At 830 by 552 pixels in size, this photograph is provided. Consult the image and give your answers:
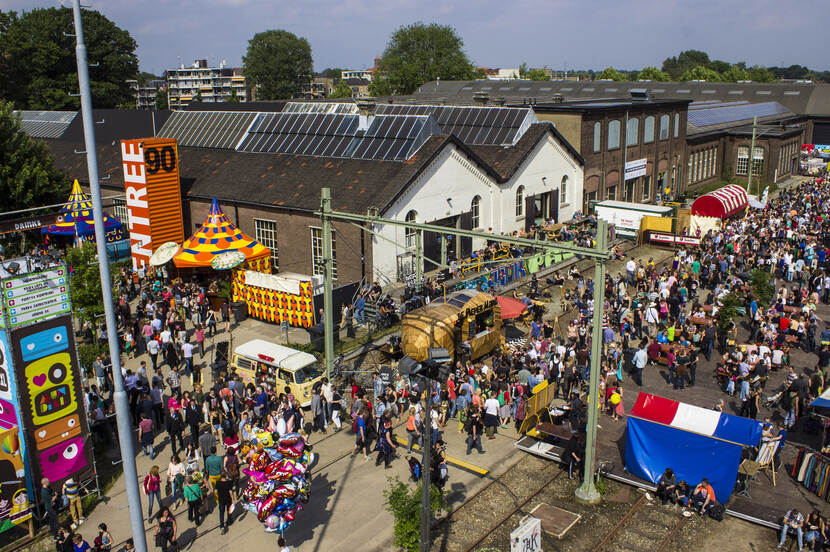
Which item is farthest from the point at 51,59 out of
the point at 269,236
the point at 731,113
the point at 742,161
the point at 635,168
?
the point at 731,113

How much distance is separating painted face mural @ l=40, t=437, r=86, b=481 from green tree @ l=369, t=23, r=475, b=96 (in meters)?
104

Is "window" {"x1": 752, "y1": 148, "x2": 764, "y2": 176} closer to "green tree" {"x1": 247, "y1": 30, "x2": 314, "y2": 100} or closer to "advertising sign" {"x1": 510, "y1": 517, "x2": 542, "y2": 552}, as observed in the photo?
"advertising sign" {"x1": 510, "y1": 517, "x2": 542, "y2": 552}

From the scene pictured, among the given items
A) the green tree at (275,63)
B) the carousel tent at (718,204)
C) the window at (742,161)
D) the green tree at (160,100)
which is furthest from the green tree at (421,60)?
the carousel tent at (718,204)

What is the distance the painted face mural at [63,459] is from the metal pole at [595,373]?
12718mm

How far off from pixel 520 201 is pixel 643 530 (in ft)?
93.0

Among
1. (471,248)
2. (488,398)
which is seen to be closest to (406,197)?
(471,248)

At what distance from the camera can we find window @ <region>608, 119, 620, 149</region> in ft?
173

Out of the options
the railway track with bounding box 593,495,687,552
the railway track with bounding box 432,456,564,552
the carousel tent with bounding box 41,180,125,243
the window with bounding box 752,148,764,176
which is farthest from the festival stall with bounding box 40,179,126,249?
the window with bounding box 752,148,764,176

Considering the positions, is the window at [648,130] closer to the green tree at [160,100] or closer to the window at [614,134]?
the window at [614,134]

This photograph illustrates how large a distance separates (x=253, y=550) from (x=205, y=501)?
6.87 ft

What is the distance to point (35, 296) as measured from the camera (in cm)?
1730

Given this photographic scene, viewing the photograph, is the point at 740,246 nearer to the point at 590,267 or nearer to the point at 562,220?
the point at 590,267

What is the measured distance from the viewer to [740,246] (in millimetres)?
40781

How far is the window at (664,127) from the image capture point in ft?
196
